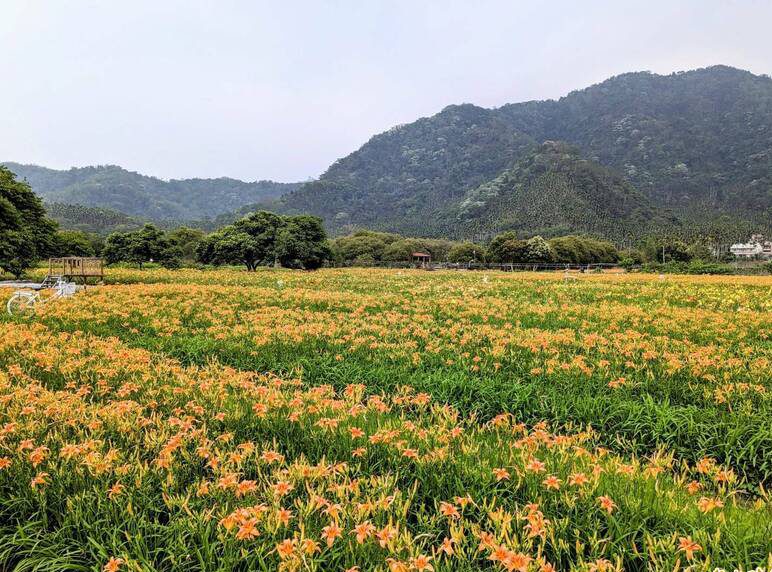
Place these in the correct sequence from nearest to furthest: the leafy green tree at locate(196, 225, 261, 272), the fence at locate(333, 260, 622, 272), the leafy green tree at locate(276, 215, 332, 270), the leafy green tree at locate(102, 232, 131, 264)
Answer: the leafy green tree at locate(196, 225, 261, 272) < the leafy green tree at locate(276, 215, 332, 270) < the leafy green tree at locate(102, 232, 131, 264) < the fence at locate(333, 260, 622, 272)

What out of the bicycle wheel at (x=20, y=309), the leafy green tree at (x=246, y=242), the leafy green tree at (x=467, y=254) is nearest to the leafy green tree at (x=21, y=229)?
the bicycle wheel at (x=20, y=309)

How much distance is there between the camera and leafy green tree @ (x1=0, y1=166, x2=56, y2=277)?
2144cm

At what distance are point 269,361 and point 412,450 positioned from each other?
458 centimetres

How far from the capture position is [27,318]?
404 inches

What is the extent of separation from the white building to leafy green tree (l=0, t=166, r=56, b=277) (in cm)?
Result: 17091

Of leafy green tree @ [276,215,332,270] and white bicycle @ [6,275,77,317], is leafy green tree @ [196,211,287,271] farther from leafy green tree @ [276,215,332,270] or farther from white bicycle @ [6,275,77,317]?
white bicycle @ [6,275,77,317]

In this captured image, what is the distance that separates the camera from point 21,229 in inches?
899

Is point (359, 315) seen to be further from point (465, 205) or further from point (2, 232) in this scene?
A: point (465, 205)

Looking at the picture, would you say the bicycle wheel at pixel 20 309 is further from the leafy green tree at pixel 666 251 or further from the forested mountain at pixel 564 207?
the forested mountain at pixel 564 207

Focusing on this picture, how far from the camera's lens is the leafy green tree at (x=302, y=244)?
53.4 m

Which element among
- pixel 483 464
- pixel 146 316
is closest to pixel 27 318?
pixel 146 316

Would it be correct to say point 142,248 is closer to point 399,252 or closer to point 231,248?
point 231,248

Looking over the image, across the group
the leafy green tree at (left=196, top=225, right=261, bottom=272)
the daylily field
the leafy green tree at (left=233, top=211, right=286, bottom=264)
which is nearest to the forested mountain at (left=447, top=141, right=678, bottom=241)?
the leafy green tree at (left=233, top=211, right=286, bottom=264)

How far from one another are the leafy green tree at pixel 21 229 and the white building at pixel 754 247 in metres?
171
